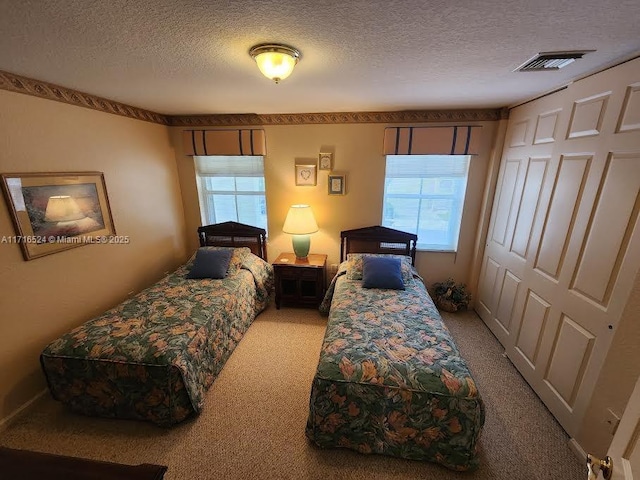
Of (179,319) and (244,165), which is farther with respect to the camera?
(244,165)

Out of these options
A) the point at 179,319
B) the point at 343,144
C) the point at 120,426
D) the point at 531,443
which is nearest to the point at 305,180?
the point at 343,144

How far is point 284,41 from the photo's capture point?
4.18ft

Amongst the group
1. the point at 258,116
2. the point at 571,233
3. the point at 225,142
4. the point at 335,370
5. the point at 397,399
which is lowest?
the point at 397,399

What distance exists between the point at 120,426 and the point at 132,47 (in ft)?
7.64

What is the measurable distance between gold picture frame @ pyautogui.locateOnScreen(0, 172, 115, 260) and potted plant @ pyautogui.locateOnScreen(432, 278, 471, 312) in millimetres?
3588

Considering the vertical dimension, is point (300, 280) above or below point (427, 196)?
below

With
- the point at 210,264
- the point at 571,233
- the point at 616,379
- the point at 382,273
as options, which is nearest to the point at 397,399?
the point at 616,379

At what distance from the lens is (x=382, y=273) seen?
260 cm

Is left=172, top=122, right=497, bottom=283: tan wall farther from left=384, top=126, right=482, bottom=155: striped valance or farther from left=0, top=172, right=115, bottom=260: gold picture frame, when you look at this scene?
left=0, top=172, right=115, bottom=260: gold picture frame

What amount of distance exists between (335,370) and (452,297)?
2140mm

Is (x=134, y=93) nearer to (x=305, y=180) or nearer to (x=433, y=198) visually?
(x=305, y=180)

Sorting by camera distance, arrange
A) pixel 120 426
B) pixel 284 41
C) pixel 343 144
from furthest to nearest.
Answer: pixel 343 144 < pixel 120 426 < pixel 284 41

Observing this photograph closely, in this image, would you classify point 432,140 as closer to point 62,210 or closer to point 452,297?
point 452,297

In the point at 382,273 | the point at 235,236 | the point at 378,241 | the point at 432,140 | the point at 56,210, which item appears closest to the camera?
the point at 56,210
